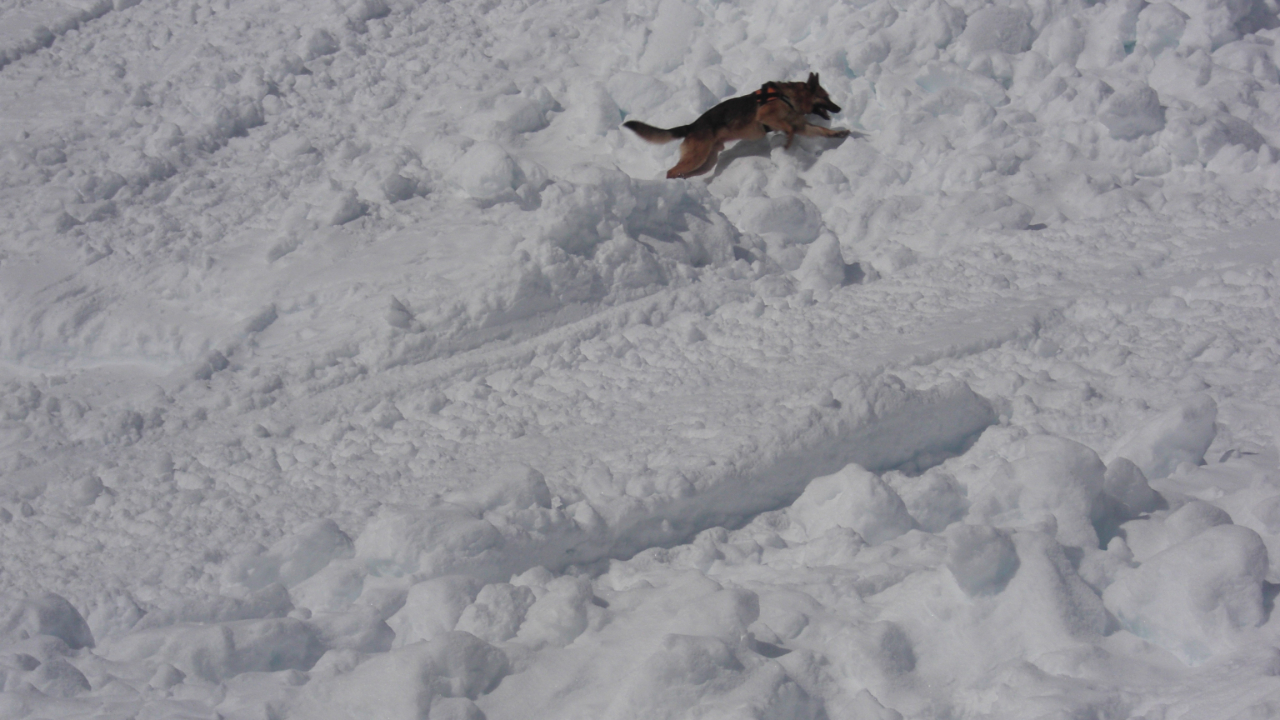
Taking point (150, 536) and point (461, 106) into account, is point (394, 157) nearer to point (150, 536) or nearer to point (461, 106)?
point (461, 106)

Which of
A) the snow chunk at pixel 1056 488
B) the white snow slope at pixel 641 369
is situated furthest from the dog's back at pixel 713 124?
the snow chunk at pixel 1056 488

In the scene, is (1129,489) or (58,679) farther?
(1129,489)

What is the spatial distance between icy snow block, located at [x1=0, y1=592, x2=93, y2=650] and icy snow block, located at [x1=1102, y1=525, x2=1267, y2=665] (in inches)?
86.2

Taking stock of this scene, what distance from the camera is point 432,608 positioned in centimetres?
218

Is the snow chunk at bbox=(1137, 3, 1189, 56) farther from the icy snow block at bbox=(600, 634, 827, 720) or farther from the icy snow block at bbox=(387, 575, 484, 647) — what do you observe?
the icy snow block at bbox=(387, 575, 484, 647)

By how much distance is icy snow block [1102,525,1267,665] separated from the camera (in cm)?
192

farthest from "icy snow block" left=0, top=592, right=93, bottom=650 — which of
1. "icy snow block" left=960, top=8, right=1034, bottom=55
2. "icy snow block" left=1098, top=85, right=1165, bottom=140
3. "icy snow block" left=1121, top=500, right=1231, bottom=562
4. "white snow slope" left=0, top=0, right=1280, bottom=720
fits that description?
"icy snow block" left=960, top=8, right=1034, bottom=55

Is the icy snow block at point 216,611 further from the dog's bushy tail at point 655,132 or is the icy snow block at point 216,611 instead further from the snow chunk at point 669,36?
the snow chunk at point 669,36

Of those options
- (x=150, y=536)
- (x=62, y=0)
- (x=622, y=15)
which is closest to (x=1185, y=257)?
(x=622, y=15)

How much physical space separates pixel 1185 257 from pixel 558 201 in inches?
82.4

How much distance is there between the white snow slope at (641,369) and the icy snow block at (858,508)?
0.01 metres

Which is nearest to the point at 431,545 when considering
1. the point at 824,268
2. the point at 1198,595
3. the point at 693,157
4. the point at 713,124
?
the point at 1198,595

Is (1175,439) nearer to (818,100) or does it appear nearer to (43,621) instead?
(818,100)

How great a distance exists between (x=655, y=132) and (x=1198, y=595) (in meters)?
2.74
